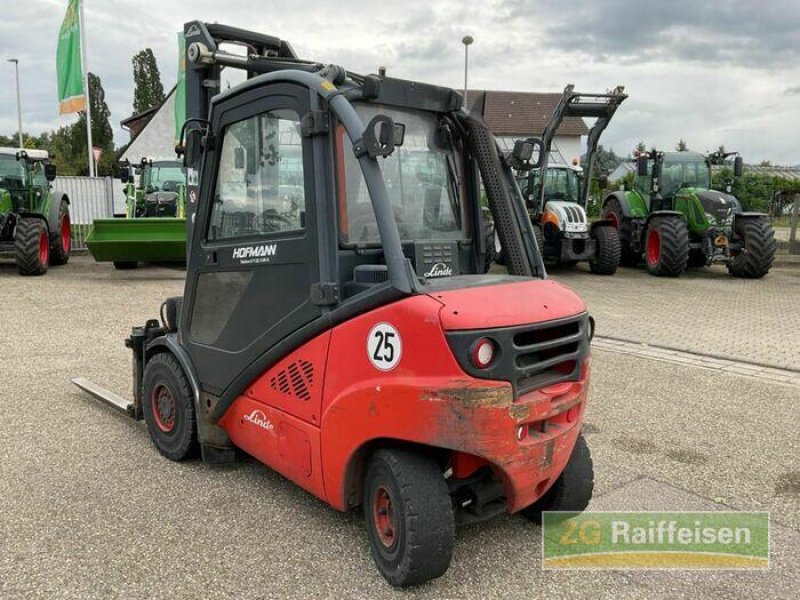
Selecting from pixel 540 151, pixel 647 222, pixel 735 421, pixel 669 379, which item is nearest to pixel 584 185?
pixel 647 222

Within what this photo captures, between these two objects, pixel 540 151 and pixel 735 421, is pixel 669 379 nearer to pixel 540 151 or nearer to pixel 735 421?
pixel 735 421

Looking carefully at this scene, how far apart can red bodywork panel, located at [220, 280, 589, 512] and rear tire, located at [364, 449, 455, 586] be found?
15cm

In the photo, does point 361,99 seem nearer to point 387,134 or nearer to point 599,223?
point 387,134

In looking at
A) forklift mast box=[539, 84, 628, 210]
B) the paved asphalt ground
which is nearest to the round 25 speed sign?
the paved asphalt ground

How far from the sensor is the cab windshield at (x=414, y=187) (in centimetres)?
317

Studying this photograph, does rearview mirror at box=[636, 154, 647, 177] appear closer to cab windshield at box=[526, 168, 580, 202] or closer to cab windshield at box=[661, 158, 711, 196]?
cab windshield at box=[661, 158, 711, 196]

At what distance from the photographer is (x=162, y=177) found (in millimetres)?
16453

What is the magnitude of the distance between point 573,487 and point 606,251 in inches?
492

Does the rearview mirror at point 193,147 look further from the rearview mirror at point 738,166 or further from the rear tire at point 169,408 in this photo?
the rearview mirror at point 738,166

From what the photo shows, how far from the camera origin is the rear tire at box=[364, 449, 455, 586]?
2.78 metres

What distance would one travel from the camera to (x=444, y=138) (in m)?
3.59

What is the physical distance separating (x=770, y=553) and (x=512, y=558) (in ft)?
4.31

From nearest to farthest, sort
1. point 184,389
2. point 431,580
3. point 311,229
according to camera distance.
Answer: point 431,580 → point 311,229 → point 184,389

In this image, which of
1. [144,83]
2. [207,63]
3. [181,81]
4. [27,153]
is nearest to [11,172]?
[27,153]
